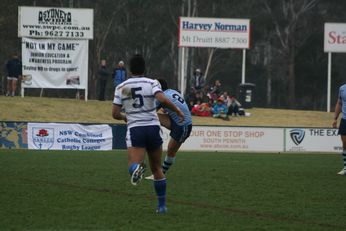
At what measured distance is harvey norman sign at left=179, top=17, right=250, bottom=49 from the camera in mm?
41875

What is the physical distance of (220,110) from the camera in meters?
38.0

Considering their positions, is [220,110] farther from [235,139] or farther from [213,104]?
[235,139]

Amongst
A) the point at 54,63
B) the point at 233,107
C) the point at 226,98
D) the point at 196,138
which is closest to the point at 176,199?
the point at 196,138

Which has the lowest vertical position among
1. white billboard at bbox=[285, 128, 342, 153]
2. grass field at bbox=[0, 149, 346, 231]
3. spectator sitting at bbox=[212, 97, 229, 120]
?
white billboard at bbox=[285, 128, 342, 153]

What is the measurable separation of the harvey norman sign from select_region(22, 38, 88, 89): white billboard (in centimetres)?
588

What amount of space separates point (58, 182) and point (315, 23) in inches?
2107

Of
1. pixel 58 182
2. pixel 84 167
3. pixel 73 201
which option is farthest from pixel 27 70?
pixel 73 201

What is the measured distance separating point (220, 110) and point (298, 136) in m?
7.05

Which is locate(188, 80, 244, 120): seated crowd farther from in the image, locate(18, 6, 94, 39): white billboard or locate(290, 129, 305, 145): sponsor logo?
locate(290, 129, 305, 145): sponsor logo

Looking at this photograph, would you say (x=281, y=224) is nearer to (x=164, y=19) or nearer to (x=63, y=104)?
(x=63, y=104)

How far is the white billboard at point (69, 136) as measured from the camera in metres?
28.5

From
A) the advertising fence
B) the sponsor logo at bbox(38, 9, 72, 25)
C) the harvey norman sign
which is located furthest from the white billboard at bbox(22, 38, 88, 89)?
the advertising fence

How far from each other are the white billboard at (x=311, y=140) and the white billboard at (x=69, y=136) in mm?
7346

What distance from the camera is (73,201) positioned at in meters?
11.5
